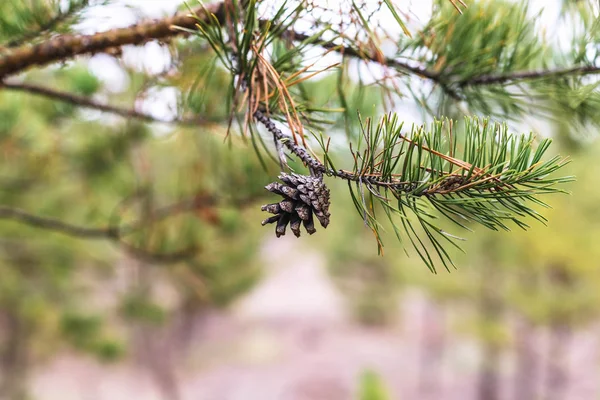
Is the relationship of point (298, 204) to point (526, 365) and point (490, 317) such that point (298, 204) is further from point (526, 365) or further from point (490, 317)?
point (526, 365)

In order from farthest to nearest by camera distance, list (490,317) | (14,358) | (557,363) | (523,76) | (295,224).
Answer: (557,363)
(14,358)
(490,317)
(523,76)
(295,224)

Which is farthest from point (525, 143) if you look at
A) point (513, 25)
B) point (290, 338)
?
point (290, 338)

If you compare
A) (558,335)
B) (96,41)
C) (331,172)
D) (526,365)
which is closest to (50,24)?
(96,41)

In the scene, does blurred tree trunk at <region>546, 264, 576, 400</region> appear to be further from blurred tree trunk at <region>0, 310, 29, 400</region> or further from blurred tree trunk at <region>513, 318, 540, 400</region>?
blurred tree trunk at <region>0, 310, 29, 400</region>

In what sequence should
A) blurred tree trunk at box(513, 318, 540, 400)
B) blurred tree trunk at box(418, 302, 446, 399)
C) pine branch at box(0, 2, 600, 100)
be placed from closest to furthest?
pine branch at box(0, 2, 600, 100) < blurred tree trunk at box(513, 318, 540, 400) < blurred tree trunk at box(418, 302, 446, 399)

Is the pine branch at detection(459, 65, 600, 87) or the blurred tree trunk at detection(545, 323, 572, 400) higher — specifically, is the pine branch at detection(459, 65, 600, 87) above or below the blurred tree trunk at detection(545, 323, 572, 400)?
above

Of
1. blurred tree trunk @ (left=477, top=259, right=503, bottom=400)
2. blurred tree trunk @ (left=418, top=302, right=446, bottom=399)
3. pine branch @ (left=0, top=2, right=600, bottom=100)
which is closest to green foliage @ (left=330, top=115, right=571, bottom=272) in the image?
pine branch @ (left=0, top=2, right=600, bottom=100)

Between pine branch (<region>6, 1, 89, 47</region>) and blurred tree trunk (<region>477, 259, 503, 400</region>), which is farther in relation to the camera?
blurred tree trunk (<region>477, 259, 503, 400</region>)
